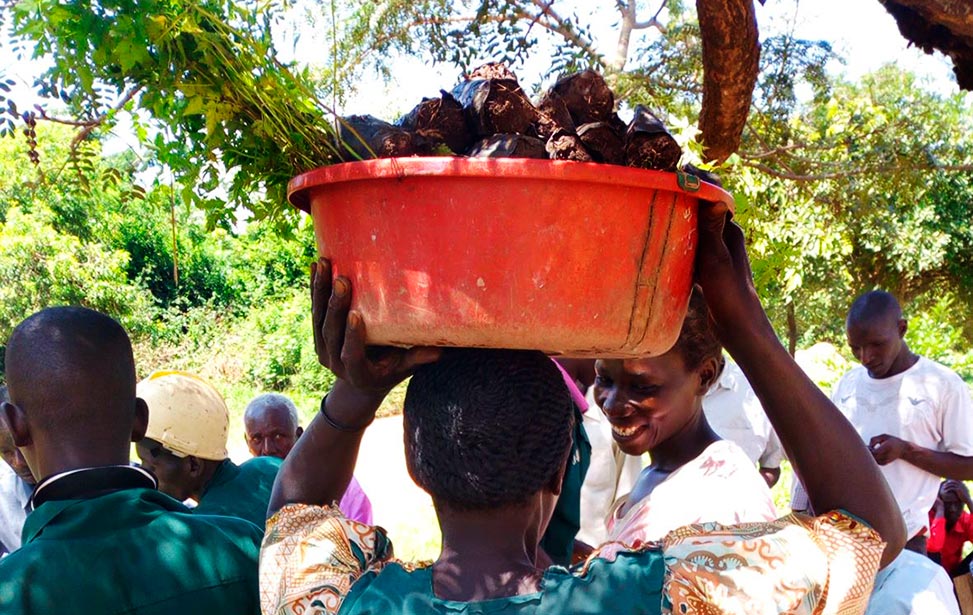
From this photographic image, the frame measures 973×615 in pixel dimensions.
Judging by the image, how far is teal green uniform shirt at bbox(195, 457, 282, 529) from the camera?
3186 millimetres

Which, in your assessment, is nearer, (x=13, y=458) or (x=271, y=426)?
(x=13, y=458)

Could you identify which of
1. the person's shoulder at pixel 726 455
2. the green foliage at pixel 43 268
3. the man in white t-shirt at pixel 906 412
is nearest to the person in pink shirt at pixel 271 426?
the person's shoulder at pixel 726 455

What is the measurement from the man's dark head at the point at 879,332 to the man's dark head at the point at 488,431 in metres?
3.94

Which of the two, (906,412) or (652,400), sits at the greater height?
(652,400)

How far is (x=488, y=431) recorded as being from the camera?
4.93 feet

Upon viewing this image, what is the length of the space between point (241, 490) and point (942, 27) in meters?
2.67

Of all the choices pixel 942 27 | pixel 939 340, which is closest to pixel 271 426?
pixel 942 27

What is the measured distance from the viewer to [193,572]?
2.04m

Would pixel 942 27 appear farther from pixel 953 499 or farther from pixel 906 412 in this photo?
pixel 953 499

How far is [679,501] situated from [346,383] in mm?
776

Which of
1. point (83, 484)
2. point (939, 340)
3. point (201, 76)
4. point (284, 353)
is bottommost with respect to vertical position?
point (284, 353)

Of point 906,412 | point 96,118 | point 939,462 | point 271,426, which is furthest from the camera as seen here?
point 906,412

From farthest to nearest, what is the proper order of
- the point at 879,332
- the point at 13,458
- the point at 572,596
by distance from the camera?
the point at 879,332 < the point at 13,458 < the point at 572,596

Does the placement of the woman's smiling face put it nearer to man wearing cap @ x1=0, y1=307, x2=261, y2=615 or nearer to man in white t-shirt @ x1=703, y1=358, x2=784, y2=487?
man wearing cap @ x1=0, y1=307, x2=261, y2=615
